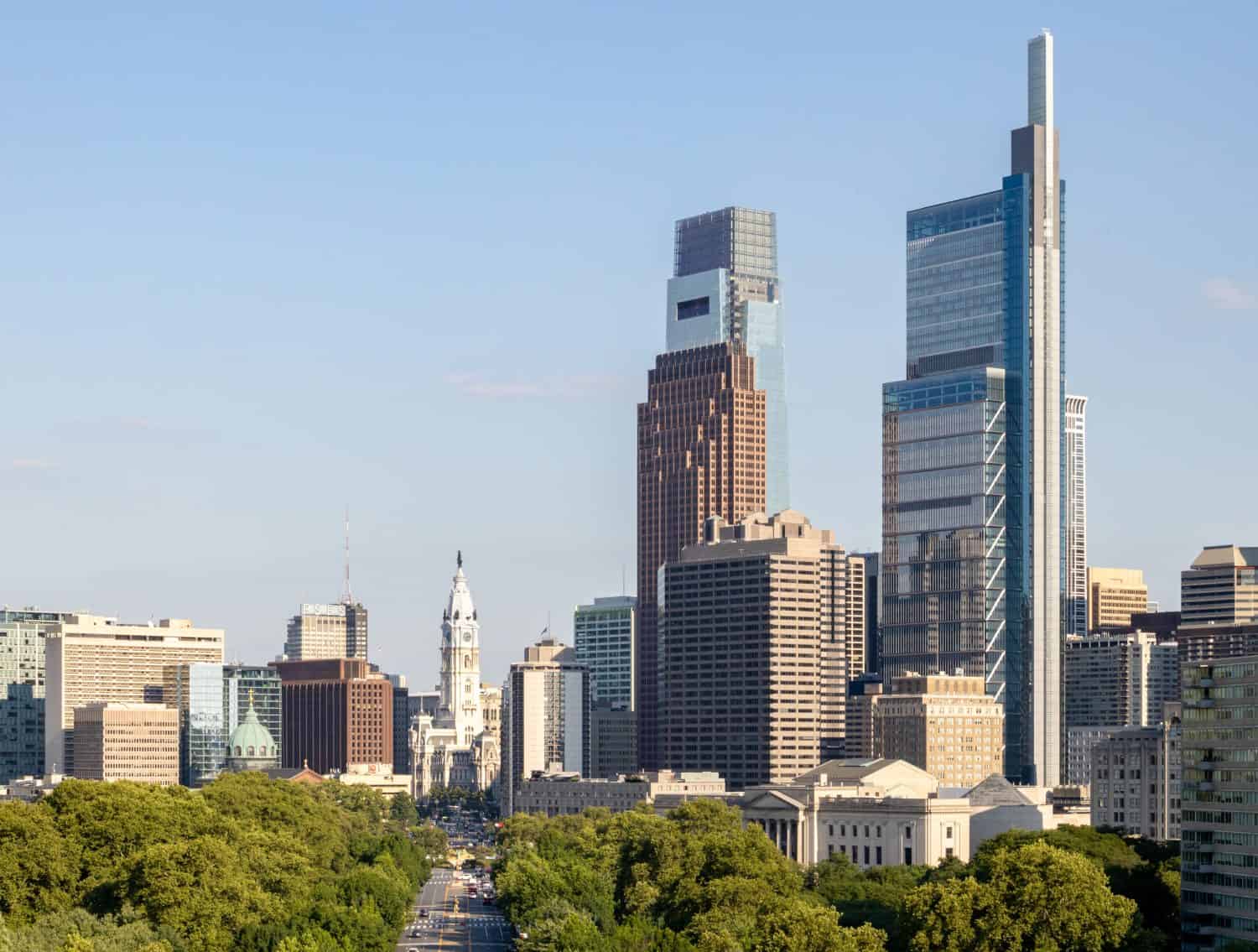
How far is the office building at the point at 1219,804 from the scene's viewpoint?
16812 centimetres

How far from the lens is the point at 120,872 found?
636 ft

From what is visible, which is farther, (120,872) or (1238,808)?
(120,872)

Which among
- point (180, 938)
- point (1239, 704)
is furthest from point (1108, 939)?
point (180, 938)

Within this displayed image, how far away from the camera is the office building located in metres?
168

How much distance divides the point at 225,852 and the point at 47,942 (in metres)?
30.4

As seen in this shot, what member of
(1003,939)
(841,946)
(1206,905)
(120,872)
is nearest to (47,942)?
A: (120,872)

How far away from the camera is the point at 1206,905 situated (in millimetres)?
172750

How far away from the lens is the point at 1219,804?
565 ft

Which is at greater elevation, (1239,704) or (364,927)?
(1239,704)

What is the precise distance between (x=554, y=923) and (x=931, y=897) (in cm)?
3204

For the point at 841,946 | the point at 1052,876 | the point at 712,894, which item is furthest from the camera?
the point at 712,894

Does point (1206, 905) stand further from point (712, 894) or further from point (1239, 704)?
point (712, 894)

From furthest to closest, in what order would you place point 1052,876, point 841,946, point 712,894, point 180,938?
point 712,894
point 180,938
point 1052,876
point 841,946

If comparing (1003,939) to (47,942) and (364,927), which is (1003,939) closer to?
(364,927)
